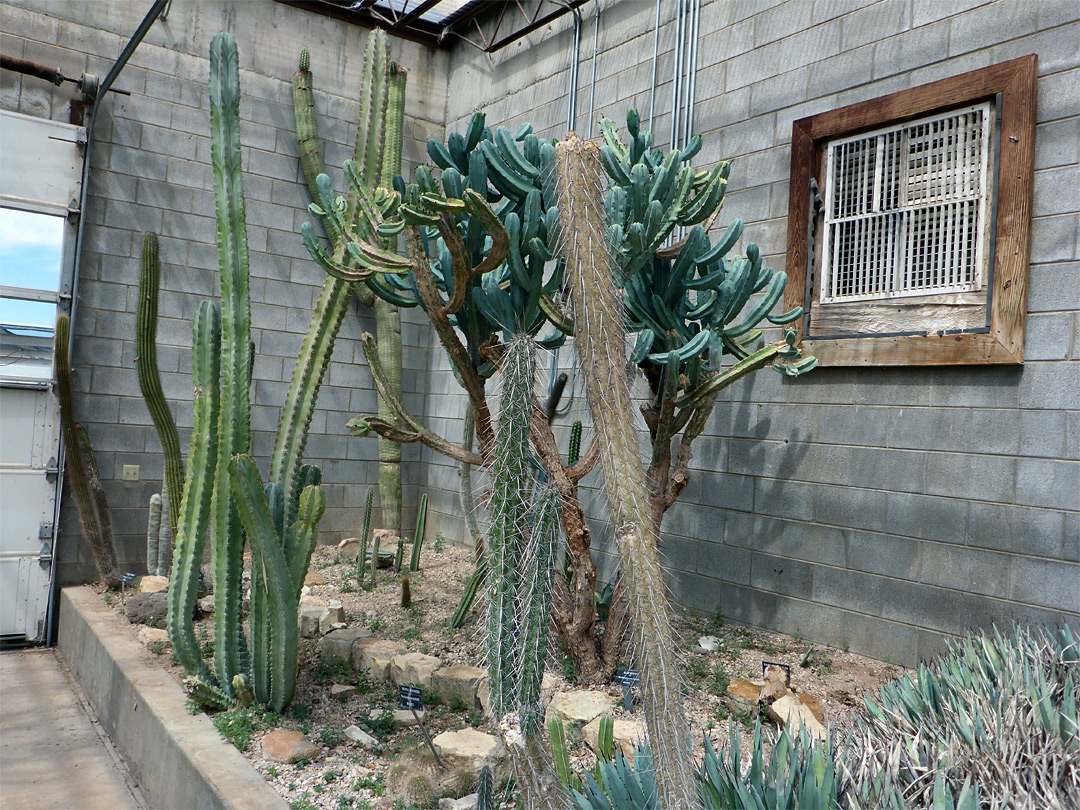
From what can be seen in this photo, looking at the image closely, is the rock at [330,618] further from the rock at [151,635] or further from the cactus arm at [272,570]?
the cactus arm at [272,570]

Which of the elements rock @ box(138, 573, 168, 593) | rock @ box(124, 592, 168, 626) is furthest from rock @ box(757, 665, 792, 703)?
rock @ box(138, 573, 168, 593)

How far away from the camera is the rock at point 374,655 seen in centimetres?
405

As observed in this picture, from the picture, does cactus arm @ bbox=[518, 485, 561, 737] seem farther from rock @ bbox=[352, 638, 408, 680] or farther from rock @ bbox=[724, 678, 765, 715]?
rock @ bbox=[352, 638, 408, 680]

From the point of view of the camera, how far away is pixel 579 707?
346 centimetres

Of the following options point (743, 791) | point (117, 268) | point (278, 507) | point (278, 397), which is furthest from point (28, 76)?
point (743, 791)

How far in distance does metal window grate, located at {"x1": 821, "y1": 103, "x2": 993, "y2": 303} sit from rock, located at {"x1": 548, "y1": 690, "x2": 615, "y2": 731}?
250 centimetres

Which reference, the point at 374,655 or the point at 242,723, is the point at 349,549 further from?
the point at 242,723

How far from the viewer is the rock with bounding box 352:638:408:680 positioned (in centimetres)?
405

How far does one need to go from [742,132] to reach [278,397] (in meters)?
4.28

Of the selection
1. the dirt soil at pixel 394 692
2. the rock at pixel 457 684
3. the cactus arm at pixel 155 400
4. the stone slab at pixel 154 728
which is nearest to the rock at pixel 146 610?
the stone slab at pixel 154 728

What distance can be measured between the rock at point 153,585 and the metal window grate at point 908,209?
4572 millimetres

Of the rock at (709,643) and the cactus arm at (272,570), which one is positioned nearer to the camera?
the cactus arm at (272,570)

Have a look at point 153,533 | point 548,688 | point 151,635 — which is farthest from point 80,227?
point 548,688

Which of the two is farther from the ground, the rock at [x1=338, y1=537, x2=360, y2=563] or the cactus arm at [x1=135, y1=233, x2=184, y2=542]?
the cactus arm at [x1=135, y1=233, x2=184, y2=542]
